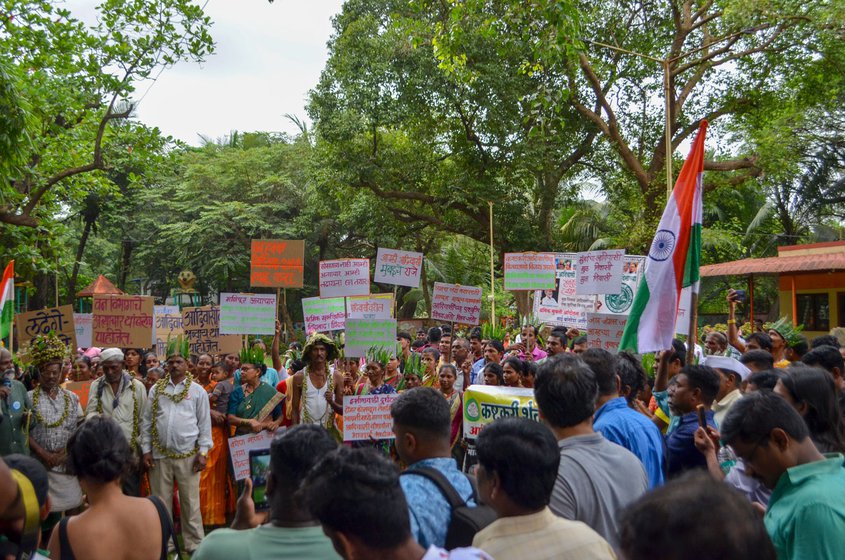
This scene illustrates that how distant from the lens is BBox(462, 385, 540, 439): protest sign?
649 cm

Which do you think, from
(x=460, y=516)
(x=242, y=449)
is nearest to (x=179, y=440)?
(x=242, y=449)

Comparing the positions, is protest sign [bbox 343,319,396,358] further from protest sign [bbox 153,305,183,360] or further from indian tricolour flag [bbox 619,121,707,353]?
protest sign [bbox 153,305,183,360]

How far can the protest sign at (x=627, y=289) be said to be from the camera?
12.1m

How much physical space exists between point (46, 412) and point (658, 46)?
702 inches

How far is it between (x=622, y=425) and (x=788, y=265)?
59.3ft

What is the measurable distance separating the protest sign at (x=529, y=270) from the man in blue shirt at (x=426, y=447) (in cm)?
845

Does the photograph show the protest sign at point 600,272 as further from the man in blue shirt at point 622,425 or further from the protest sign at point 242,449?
the man in blue shirt at point 622,425

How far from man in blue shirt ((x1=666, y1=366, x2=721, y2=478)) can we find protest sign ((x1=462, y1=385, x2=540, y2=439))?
205cm

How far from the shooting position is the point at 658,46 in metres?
21.0

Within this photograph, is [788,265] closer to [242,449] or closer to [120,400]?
[242,449]

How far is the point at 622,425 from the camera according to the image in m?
3.87

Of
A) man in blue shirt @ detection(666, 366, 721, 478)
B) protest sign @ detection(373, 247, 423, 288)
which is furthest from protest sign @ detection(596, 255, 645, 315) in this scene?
man in blue shirt @ detection(666, 366, 721, 478)

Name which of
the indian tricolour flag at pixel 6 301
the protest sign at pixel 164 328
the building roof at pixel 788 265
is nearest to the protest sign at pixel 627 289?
the indian tricolour flag at pixel 6 301

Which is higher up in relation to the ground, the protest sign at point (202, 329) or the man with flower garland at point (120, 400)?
the protest sign at point (202, 329)
